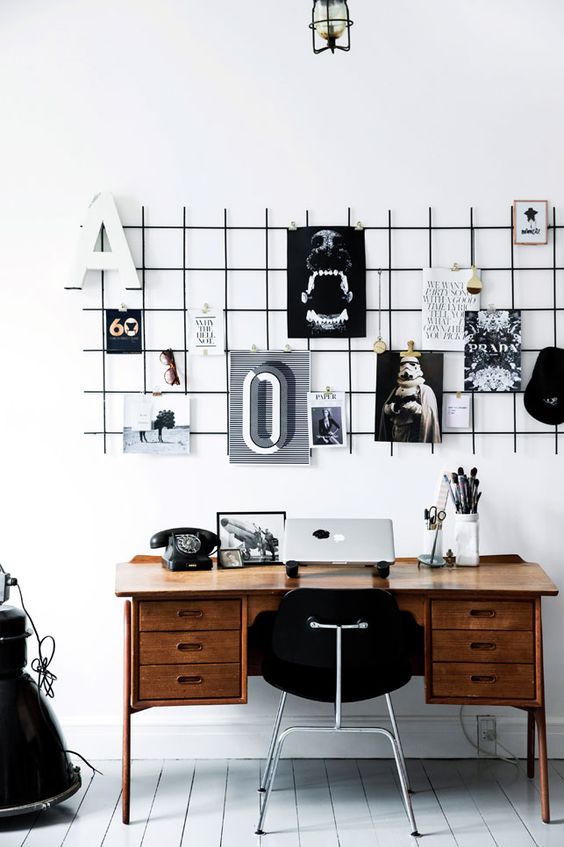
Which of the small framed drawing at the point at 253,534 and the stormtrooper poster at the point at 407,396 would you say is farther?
the stormtrooper poster at the point at 407,396

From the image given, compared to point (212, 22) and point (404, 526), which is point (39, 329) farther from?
point (404, 526)

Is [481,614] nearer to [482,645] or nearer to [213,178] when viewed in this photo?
[482,645]

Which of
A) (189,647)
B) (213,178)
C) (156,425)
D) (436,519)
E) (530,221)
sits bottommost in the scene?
(189,647)

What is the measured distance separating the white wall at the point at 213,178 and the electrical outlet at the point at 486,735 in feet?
0.18

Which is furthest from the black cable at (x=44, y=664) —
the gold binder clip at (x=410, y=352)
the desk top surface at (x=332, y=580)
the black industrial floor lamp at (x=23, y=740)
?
the gold binder clip at (x=410, y=352)

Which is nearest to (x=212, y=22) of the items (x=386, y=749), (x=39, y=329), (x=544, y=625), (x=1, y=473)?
(x=39, y=329)

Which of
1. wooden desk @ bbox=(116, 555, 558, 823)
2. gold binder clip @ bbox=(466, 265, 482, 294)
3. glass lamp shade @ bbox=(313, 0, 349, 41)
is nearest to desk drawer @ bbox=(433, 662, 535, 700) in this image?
wooden desk @ bbox=(116, 555, 558, 823)

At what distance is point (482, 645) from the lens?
9.25 feet

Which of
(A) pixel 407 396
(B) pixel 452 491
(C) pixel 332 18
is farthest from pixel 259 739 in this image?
(C) pixel 332 18

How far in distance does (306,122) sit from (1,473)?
1.71 metres

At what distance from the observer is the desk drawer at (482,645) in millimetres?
2816

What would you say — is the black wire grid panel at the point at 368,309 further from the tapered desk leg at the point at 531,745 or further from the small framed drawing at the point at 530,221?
the tapered desk leg at the point at 531,745

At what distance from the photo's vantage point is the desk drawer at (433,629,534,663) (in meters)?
2.82

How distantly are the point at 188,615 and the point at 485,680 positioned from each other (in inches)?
37.0
